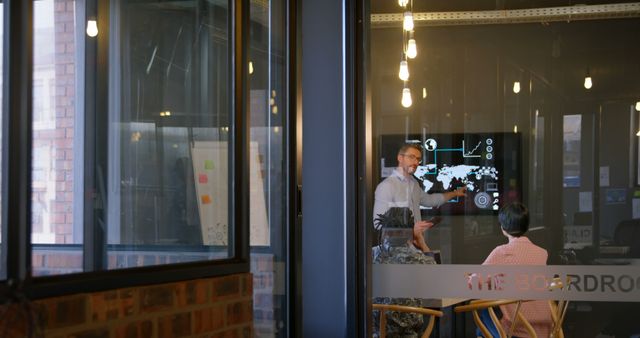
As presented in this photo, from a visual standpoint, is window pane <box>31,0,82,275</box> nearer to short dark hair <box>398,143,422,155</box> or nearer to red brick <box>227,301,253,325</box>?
red brick <box>227,301,253,325</box>

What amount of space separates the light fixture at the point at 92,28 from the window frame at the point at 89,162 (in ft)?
0.09

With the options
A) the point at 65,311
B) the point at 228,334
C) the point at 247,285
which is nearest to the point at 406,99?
the point at 247,285

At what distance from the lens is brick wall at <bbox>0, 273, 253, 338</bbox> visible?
259 cm

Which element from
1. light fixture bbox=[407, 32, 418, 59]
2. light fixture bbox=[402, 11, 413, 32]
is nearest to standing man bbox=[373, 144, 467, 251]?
light fixture bbox=[407, 32, 418, 59]

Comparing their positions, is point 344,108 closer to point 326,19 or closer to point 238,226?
point 326,19

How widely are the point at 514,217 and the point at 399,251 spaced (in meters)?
0.60

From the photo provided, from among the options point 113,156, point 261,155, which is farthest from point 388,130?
point 113,156

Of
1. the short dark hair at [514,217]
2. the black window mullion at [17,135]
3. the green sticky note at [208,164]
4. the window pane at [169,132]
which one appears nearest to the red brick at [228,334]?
the window pane at [169,132]

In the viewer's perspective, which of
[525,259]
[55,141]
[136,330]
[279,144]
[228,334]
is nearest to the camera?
[136,330]

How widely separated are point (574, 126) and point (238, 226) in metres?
1.89

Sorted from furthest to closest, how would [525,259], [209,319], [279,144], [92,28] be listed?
[525,259]
[279,144]
[92,28]
[209,319]

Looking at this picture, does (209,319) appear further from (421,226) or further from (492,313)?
(492,313)

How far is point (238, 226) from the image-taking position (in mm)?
3668

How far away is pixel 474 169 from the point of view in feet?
14.9
